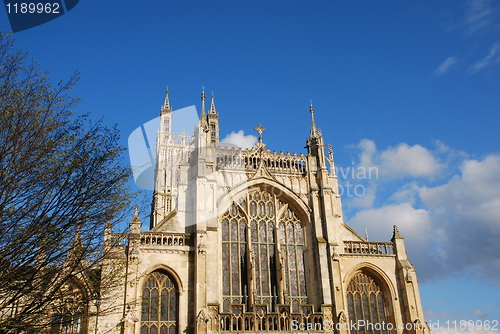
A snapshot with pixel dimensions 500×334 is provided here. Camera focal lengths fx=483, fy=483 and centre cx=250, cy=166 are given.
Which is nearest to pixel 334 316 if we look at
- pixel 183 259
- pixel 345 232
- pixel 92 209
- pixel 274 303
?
pixel 274 303

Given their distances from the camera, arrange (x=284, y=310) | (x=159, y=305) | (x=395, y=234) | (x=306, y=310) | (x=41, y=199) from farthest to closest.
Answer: (x=395, y=234), (x=306, y=310), (x=284, y=310), (x=159, y=305), (x=41, y=199)

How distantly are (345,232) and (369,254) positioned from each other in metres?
1.91

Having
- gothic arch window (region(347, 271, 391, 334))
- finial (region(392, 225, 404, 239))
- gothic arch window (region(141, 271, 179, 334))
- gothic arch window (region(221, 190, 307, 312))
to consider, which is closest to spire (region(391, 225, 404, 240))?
finial (region(392, 225, 404, 239))

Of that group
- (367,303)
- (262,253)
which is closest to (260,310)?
(262,253)

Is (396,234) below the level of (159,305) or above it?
above

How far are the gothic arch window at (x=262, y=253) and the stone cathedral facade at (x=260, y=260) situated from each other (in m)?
0.05

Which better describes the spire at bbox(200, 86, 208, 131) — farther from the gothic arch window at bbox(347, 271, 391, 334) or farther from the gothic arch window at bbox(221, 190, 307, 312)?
the gothic arch window at bbox(347, 271, 391, 334)

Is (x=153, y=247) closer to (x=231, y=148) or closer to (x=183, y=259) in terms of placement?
(x=183, y=259)

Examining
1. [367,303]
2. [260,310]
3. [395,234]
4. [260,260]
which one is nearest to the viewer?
[260,310]

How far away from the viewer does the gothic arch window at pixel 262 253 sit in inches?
958

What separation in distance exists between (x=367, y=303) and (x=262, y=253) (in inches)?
245

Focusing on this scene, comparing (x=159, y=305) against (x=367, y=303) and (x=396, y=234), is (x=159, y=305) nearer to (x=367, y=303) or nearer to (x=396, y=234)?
(x=367, y=303)

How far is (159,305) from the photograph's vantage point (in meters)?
22.8

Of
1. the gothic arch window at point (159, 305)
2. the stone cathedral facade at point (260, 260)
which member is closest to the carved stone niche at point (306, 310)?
the stone cathedral facade at point (260, 260)
